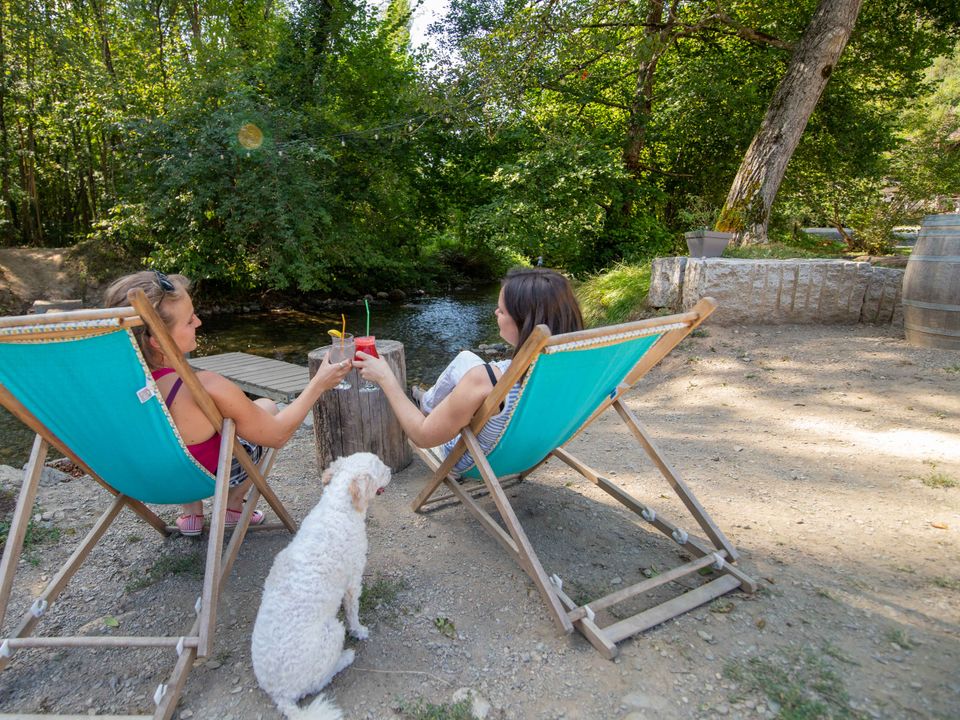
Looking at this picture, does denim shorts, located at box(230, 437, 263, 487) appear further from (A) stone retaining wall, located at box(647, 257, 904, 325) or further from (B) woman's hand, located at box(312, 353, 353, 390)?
(A) stone retaining wall, located at box(647, 257, 904, 325)

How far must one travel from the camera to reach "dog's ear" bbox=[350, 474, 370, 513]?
191 centimetres

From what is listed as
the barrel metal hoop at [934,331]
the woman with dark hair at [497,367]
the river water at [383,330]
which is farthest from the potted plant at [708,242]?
the woman with dark hair at [497,367]

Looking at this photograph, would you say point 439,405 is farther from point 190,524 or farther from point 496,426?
point 190,524

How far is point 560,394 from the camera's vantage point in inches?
82.3

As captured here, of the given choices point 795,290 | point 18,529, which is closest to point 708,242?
point 795,290

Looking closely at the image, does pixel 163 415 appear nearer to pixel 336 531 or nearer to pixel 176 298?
pixel 176 298

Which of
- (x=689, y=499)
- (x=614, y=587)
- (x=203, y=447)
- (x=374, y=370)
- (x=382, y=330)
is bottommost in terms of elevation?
(x=382, y=330)

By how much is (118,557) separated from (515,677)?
6.22 feet

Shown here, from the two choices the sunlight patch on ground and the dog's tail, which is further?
the sunlight patch on ground

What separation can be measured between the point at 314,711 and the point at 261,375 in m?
5.03

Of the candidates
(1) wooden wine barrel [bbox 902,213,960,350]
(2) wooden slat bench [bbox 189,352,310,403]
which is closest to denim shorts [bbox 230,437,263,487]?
(2) wooden slat bench [bbox 189,352,310,403]

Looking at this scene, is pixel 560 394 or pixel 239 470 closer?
pixel 560 394

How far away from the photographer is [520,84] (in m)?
9.11

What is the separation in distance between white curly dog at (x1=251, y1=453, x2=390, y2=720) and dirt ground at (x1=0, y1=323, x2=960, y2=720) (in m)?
0.16
